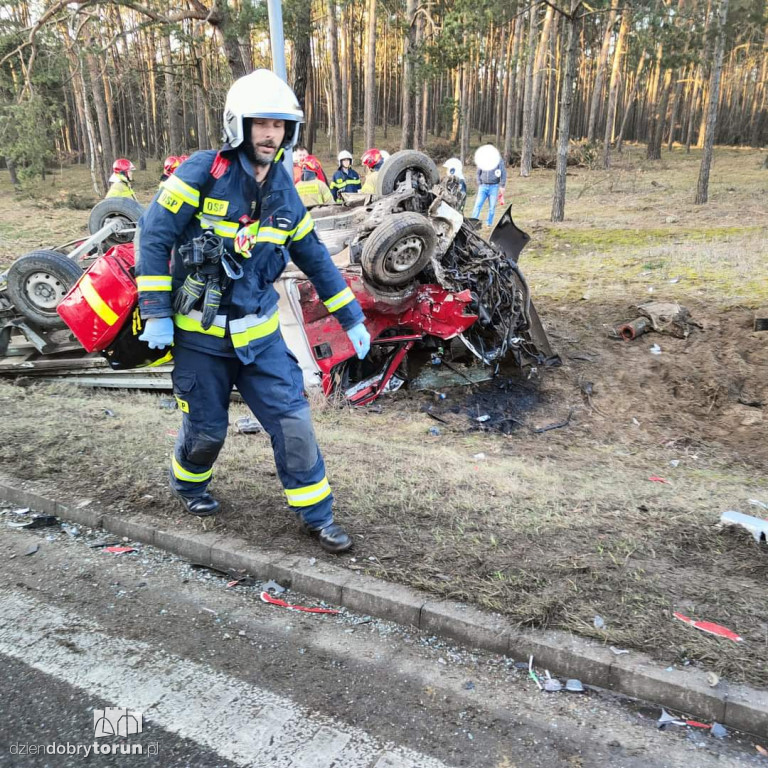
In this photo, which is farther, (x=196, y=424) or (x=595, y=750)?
(x=196, y=424)

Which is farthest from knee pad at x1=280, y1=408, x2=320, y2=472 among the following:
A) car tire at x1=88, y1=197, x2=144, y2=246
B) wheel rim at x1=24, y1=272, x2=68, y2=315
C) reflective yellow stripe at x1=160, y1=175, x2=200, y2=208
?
car tire at x1=88, y1=197, x2=144, y2=246

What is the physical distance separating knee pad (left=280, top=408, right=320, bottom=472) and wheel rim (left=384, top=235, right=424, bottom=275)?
3076mm

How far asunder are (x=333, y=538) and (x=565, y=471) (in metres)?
2.34

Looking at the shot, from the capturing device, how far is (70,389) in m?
6.73

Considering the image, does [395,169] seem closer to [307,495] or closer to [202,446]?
[202,446]

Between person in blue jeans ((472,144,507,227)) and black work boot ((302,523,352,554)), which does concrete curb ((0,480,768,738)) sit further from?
person in blue jeans ((472,144,507,227))

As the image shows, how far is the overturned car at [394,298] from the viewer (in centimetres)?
618

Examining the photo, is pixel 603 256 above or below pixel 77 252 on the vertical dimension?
below

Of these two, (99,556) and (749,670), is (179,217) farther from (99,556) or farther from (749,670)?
(749,670)

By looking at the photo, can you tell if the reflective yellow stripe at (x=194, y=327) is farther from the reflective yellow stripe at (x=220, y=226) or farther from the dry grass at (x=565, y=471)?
the dry grass at (x=565, y=471)

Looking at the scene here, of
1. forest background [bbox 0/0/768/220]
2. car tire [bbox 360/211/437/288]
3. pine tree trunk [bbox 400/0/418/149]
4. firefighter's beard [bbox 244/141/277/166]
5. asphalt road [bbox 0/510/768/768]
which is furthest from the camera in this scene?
pine tree trunk [bbox 400/0/418/149]

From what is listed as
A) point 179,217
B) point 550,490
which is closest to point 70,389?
point 179,217

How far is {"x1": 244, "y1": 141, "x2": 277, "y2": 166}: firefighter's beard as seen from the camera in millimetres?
2947

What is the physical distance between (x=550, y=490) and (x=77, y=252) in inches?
223
